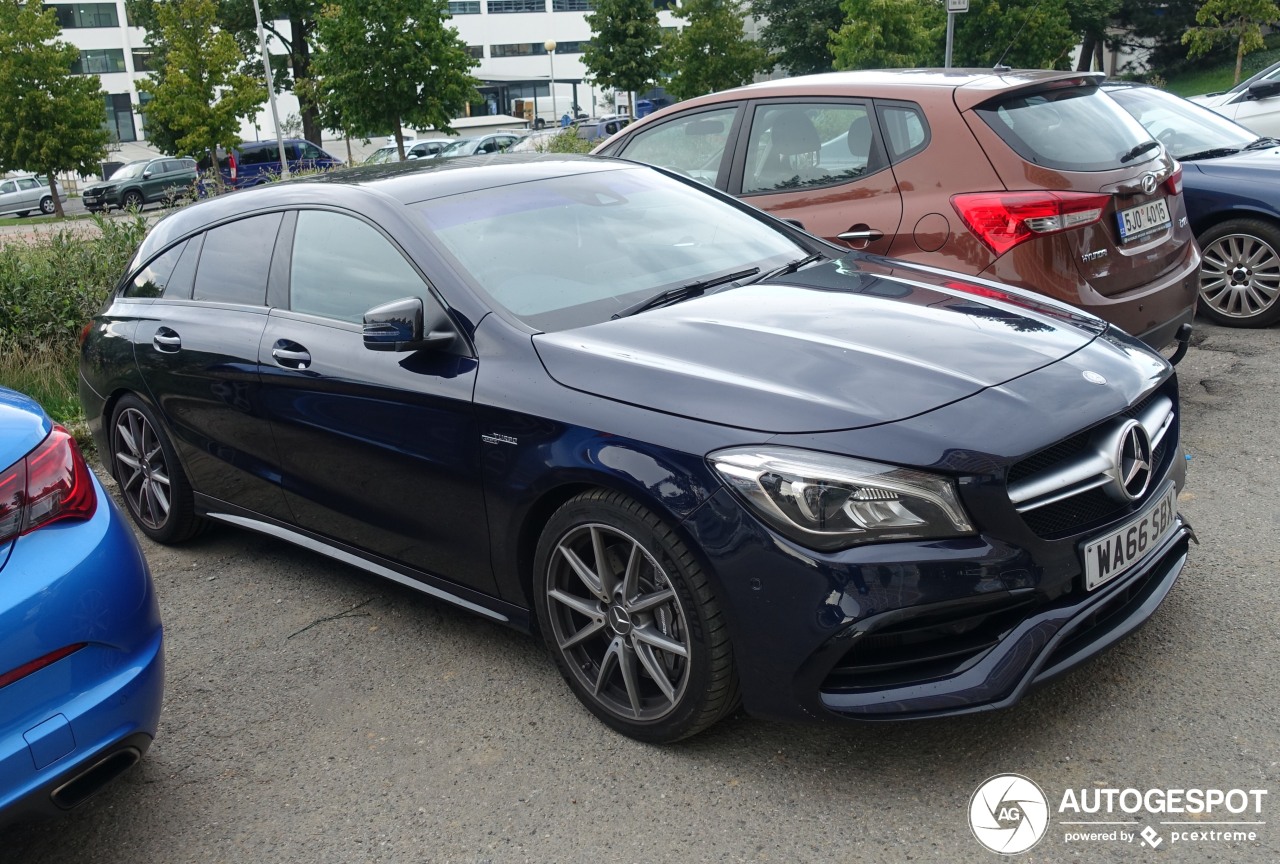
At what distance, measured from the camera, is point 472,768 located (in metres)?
→ 3.20

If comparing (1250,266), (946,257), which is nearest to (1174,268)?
(946,257)

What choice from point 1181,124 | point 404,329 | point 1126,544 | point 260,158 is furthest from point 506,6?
point 1126,544

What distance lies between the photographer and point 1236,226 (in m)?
7.05

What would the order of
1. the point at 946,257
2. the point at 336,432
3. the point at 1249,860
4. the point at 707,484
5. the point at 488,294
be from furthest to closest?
1. the point at 946,257
2. the point at 336,432
3. the point at 488,294
4. the point at 707,484
5. the point at 1249,860

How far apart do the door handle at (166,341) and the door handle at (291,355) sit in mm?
742

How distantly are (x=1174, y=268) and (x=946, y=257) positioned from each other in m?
1.14

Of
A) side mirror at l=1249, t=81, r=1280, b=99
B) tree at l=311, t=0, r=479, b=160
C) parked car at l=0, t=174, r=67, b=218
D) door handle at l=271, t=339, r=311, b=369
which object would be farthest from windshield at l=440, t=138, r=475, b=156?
door handle at l=271, t=339, r=311, b=369

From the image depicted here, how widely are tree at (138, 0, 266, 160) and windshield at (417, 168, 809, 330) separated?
32226mm

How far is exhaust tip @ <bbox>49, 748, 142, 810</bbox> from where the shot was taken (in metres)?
2.58

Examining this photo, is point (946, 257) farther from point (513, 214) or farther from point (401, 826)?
point (401, 826)

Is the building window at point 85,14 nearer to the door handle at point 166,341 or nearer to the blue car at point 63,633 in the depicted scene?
the door handle at point 166,341

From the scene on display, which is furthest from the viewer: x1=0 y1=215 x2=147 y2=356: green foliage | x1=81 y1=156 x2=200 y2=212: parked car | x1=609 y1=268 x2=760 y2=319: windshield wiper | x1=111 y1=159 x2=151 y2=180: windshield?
x1=111 y1=159 x2=151 y2=180: windshield

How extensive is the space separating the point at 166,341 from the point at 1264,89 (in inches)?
420

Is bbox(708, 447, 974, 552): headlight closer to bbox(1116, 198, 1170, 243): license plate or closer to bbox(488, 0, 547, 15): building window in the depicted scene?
bbox(1116, 198, 1170, 243): license plate
